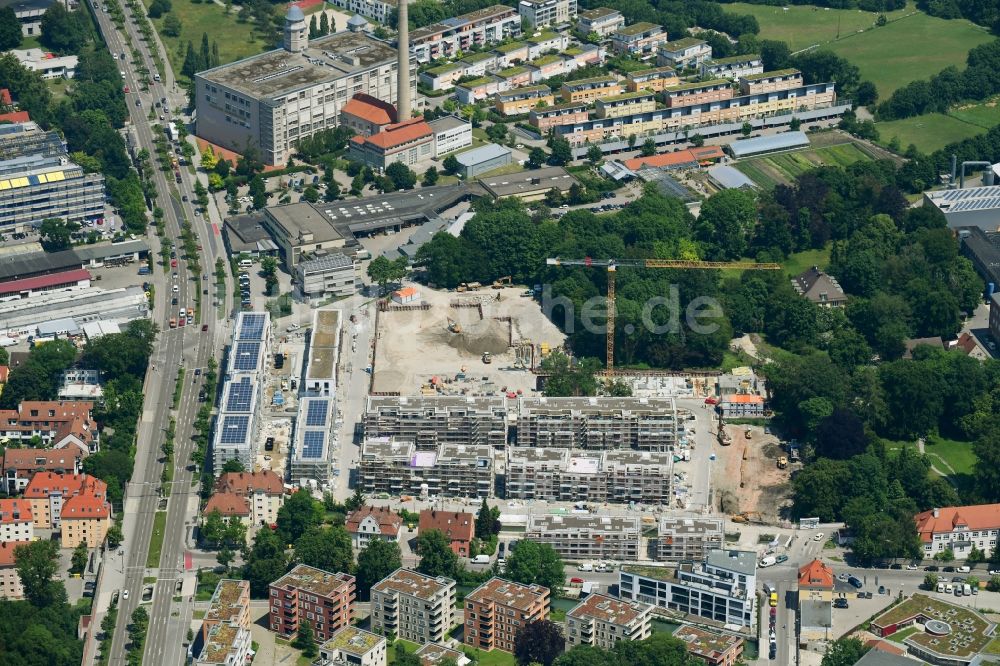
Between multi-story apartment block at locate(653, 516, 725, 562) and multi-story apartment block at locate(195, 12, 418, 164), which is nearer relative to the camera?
multi-story apartment block at locate(653, 516, 725, 562)

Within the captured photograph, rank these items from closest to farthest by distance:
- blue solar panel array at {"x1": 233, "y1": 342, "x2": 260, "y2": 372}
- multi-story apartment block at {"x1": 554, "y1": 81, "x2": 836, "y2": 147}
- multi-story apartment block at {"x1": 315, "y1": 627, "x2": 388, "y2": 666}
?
1. multi-story apartment block at {"x1": 315, "y1": 627, "x2": 388, "y2": 666}
2. blue solar panel array at {"x1": 233, "y1": 342, "x2": 260, "y2": 372}
3. multi-story apartment block at {"x1": 554, "y1": 81, "x2": 836, "y2": 147}

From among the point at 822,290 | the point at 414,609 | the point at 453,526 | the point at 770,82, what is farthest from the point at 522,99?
the point at 414,609

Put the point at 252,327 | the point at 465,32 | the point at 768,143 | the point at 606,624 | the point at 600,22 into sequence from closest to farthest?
1. the point at 606,624
2. the point at 252,327
3. the point at 768,143
4. the point at 465,32
5. the point at 600,22

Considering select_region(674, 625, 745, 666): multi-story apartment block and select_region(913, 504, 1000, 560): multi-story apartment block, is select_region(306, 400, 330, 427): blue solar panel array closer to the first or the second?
select_region(674, 625, 745, 666): multi-story apartment block

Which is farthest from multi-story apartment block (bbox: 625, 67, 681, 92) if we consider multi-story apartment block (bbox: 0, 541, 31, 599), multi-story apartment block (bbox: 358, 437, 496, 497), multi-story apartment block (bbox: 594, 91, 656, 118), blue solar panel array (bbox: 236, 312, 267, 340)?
multi-story apartment block (bbox: 0, 541, 31, 599)

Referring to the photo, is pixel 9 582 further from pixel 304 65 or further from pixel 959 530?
pixel 304 65
